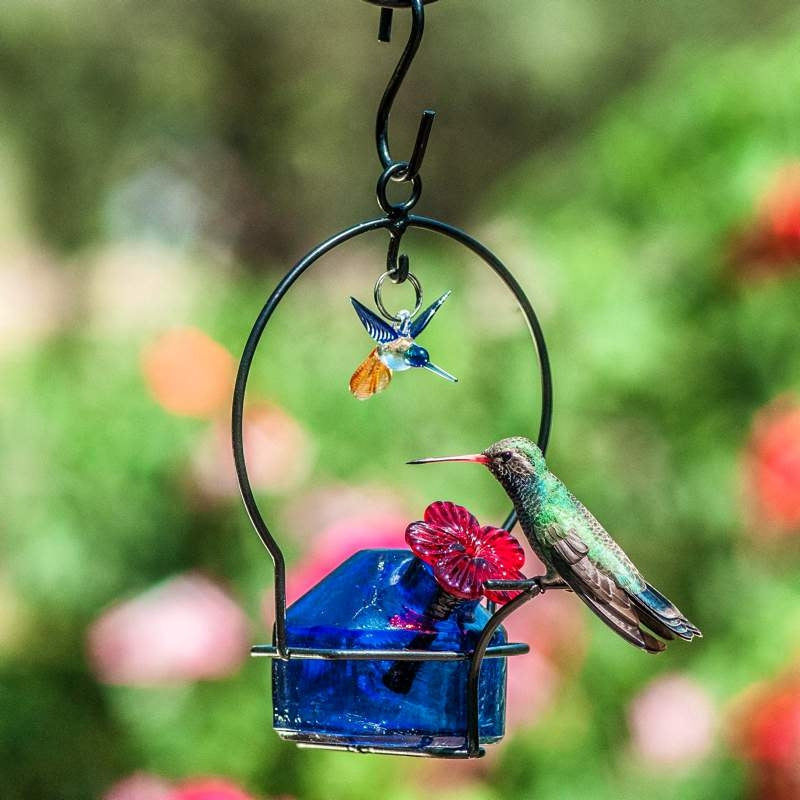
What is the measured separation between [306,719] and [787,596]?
1496 millimetres

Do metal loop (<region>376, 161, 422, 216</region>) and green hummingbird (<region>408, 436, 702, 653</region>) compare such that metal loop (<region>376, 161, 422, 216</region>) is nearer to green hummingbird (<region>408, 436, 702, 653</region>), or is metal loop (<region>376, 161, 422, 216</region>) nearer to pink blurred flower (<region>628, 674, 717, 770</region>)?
green hummingbird (<region>408, 436, 702, 653</region>)

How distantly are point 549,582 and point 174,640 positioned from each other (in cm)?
126

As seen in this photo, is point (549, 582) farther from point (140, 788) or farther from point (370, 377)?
point (140, 788)

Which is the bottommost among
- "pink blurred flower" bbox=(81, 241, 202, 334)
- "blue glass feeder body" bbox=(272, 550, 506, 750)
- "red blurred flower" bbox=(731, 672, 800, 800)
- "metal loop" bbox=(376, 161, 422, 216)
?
"blue glass feeder body" bbox=(272, 550, 506, 750)

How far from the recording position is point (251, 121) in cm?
518

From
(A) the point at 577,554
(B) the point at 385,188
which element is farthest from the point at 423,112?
(A) the point at 577,554

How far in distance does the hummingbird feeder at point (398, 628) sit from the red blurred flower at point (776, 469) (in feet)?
4.20

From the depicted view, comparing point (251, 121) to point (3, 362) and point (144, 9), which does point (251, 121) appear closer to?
point (144, 9)

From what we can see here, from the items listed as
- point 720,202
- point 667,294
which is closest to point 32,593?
point 667,294

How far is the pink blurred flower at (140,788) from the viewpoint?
7.86 feet

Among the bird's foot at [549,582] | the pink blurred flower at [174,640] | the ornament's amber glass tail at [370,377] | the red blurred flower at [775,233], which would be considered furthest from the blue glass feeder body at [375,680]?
the red blurred flower at [775,233]

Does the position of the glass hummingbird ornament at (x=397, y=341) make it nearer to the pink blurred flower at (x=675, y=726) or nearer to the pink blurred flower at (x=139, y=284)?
the pink blurred flower at (x=675, y=726)

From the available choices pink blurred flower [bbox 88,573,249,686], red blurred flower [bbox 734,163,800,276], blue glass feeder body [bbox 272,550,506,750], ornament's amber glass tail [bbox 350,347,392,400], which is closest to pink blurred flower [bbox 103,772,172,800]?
pink blurred flower [bbox 88,573,249,686]

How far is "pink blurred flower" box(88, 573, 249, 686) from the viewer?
242 centimetres
